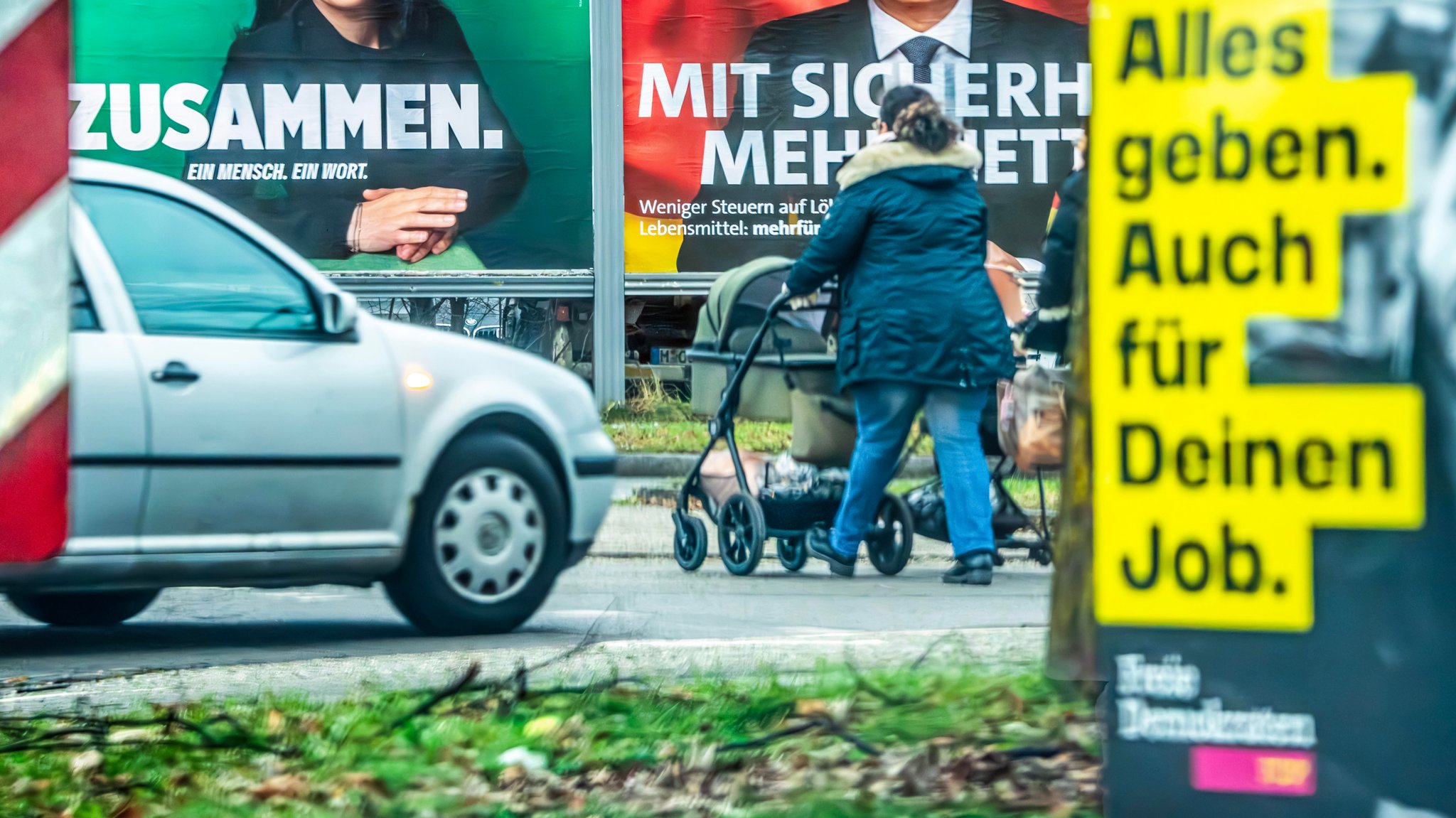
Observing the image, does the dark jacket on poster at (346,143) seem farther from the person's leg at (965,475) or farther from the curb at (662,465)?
the person's leg at (965,475)

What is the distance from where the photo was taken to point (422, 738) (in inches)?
138

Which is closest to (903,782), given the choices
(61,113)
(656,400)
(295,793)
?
(656,400)

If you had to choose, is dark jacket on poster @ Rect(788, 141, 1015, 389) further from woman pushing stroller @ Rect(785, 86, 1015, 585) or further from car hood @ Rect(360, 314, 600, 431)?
car hood @ Rect(360, 314, 600, 431)

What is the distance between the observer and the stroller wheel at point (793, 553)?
11.4ft

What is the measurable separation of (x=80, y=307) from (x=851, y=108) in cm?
162

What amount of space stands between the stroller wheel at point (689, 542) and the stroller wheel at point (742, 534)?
0.12 ft

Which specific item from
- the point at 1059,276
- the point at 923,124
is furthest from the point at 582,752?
the point at 923,124

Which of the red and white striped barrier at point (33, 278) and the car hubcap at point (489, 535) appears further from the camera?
the car hubcap at point (489, 535)

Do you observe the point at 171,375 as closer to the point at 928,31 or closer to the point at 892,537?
the point at 892,537

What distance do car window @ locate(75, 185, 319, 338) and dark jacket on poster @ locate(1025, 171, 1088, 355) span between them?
1.50 metres

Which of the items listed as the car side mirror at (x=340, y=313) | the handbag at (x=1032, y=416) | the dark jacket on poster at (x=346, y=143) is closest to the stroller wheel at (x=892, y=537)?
the handbag at (x=1032, y=416)

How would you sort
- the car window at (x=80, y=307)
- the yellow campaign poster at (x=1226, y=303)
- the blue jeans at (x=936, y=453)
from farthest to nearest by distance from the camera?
the blue jeans at (x=936, y=453) < the car window at (x=80, y=307) < the yellow campaign poster at (x=1226, y=303)

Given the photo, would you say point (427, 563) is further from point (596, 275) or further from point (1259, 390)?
point (1259, 390)

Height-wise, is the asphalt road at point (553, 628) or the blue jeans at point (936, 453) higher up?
the blue jeans at point (936, 453)
